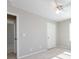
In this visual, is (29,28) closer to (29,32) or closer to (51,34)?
(29,32)

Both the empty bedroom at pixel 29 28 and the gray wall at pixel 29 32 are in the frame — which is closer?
the empty bedroom at pixel 29 28

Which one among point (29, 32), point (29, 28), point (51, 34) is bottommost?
point (51, 34)

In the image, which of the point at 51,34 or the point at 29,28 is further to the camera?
the point at 51,34

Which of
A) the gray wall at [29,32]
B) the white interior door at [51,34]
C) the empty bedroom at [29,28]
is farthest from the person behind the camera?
the white interior door at [51,34]

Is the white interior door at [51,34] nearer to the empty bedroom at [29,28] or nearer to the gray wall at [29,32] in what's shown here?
the empty bedroom at [29,28]

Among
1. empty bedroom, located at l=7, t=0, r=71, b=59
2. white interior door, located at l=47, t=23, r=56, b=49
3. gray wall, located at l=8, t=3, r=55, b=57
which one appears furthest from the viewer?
white interior door, located at l=47, t=23, r=56, b=49

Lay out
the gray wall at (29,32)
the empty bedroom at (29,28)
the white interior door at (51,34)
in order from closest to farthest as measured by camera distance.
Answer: the empty bedroom at (29,28)
the gray wall at (29,32)
the white interior door at (51,34)

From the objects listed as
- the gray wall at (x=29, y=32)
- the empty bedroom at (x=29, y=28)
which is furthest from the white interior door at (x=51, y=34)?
the gray wall at (x=29, y=32)

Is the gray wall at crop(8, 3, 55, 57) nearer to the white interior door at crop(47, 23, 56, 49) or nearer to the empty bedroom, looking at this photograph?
the empty bedroom

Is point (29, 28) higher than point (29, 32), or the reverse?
point (29, 28)

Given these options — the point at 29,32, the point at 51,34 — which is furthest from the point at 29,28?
the point at 51,34

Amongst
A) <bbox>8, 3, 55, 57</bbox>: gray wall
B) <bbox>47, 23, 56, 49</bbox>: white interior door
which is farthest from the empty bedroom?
<bbox>47, 23, 56, 49</bbox>: white interior door
